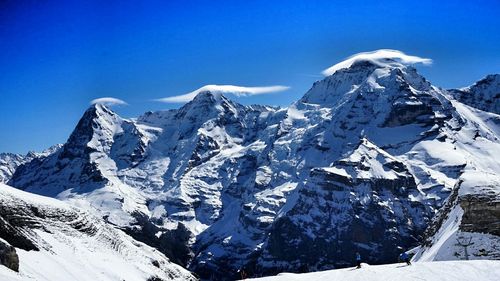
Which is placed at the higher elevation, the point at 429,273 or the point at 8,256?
the point at 8,256

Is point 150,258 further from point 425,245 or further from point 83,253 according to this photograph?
point 425,245

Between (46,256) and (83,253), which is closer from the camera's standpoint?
(46,256)

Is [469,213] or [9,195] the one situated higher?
[9,195]

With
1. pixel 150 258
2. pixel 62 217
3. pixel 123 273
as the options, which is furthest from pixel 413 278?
pixel 150 258

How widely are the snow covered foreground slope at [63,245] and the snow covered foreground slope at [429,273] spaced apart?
26.2 m

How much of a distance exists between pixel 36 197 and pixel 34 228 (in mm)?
13177

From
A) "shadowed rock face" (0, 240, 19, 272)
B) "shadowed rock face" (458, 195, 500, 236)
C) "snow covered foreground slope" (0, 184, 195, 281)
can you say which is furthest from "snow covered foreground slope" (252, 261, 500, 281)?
"shadowed rock face" (458, 195, 500, 236)

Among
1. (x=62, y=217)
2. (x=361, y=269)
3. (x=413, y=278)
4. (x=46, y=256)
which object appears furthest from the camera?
(x=62, y=217)

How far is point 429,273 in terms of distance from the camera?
172 feet

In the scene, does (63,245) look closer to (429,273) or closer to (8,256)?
(8,256)

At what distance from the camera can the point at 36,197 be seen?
91750 millimetres

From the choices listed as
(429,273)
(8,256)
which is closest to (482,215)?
(429,273)

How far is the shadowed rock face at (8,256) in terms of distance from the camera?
5009 centimetres

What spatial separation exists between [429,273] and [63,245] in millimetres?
48322
